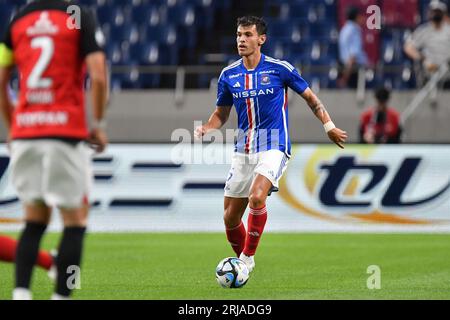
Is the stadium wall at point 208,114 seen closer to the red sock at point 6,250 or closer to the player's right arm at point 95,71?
the red sock at point 6,250

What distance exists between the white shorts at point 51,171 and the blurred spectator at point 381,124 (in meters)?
9.51

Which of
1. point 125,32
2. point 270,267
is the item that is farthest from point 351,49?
point 270,267

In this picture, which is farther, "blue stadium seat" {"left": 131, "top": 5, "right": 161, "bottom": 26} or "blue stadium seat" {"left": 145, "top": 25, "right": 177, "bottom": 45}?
"blue stadium seat" {"left": 131, "top": 5, "right": 161, "bottom": 26}

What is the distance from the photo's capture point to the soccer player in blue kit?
30.2 feet

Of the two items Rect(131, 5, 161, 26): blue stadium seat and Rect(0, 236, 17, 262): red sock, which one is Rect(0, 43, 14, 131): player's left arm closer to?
Rect(0, 236, 17, 262): red sock

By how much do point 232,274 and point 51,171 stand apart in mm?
2709

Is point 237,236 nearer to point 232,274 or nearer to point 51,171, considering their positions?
point 232,274

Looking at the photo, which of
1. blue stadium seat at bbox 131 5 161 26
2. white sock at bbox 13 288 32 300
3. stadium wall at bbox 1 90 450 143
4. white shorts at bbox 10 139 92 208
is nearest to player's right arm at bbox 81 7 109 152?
white shorts at bbox 10 139 92 208

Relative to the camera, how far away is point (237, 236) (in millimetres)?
9477

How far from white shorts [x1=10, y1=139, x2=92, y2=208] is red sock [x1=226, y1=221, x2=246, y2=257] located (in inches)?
131

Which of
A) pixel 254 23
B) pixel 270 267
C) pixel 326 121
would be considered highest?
pixel 254 23

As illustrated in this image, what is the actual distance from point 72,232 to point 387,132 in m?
9.82

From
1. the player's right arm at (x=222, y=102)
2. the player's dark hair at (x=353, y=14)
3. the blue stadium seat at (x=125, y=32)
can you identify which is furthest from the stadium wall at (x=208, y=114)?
the player's right arm at (x=222, y=102)

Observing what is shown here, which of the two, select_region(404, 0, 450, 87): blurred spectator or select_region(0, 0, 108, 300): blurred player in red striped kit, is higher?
select_region(0, 0, 108, 300): blurred player in red striped kit
